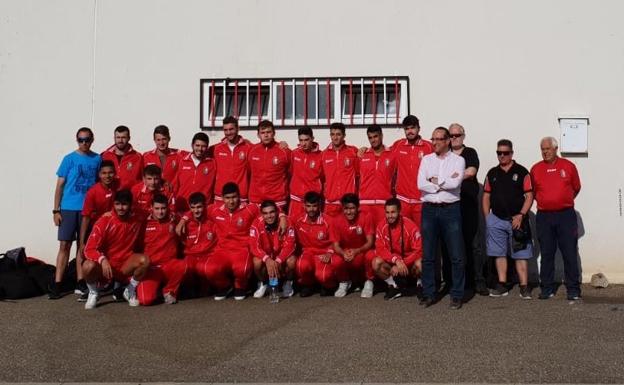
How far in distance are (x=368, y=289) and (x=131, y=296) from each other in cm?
259

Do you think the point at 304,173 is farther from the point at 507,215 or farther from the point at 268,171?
the point at 507,215

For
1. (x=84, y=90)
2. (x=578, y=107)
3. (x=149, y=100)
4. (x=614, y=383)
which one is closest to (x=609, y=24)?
(x=578, y=107)

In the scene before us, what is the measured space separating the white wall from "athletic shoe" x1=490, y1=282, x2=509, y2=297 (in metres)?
1.75

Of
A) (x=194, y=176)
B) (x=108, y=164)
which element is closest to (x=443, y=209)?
(x=194, y=176)

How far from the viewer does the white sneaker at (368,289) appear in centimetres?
686

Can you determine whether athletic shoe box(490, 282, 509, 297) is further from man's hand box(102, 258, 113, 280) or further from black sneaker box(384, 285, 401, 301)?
man's hand box(102, 258, 113, 280)

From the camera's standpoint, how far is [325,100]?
833 centimetres

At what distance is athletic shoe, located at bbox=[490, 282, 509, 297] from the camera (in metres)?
6.85

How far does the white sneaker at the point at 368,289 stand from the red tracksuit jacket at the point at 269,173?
1.42 meters

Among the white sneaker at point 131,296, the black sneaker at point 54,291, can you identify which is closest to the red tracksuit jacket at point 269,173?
the white sneaker at point 131,296

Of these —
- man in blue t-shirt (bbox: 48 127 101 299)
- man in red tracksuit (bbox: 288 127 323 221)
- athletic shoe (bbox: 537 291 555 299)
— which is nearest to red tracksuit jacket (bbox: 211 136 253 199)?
man in red tracksuit (bbox: 288 127 323 221)

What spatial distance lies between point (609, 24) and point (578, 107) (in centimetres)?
115

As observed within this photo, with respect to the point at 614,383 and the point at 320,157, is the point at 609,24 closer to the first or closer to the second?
the point at 320,157

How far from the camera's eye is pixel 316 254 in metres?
7.11
